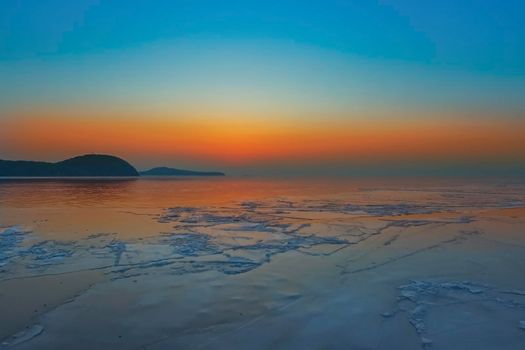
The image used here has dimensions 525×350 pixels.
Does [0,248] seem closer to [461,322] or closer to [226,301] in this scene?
[226,301]

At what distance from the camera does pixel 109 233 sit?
13.3m

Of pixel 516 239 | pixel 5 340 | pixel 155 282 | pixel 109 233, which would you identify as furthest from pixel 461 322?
pixel 109 233

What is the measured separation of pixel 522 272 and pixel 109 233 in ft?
38.4

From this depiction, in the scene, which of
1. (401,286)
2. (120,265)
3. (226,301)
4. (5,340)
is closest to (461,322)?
(401,286)

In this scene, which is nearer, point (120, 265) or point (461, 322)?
point (461, 322)

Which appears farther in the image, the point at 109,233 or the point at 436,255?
the point at 109,233

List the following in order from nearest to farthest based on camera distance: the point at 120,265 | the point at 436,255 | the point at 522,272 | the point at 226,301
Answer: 1. the point at 226,301
2. the point at 522,272
3. the point at 120,265
4. the point at 436,255

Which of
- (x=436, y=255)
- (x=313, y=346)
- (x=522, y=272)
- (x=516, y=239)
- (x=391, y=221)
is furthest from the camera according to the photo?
(x=391, y=221)

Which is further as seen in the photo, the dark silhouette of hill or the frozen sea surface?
the dark silhouette of hill

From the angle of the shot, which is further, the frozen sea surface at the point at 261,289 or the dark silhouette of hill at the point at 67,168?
the dark silhouette of hill at the point at 67,168

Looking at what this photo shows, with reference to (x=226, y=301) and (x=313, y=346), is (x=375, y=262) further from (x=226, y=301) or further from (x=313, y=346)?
(x=313, y=346)

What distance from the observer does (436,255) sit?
9.95 metres

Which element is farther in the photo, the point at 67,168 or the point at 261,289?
the point at 67,168

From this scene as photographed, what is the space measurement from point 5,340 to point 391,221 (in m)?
14.8
